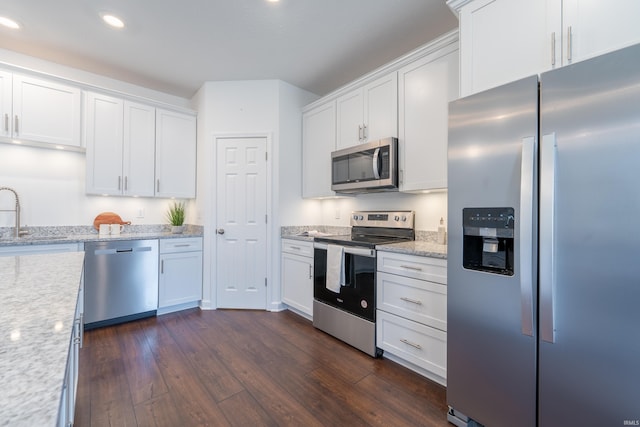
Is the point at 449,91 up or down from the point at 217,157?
up

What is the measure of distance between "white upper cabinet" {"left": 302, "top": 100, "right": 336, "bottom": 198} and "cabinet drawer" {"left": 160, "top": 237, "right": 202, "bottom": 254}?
4.67 feet

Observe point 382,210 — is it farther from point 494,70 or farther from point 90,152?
point 90,152

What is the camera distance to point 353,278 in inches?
98.0

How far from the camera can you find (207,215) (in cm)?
346

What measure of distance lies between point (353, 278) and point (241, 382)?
1.15m

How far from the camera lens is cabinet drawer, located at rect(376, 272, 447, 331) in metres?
Answer: 1.90

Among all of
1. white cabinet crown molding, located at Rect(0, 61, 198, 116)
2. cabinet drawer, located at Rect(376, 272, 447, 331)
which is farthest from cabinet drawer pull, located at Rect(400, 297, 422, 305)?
white cabinet crown molding, located at Rect(0, 61, 198, 116)

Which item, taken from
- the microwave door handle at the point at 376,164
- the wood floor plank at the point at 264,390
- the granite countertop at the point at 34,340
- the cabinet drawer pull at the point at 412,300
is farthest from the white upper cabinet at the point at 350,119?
the granite countertop at the point at 34,340

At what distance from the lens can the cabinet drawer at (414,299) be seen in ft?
6.24

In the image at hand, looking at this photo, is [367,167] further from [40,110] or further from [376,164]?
[40,110]

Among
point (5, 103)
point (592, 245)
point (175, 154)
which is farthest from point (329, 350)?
point (5, 103)

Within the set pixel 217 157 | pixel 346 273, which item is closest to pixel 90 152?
pixel 217 157

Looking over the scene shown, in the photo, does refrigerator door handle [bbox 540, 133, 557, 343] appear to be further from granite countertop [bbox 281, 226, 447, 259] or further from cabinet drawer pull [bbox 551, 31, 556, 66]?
granite countertop [bbox 281, 226, 447, 259]

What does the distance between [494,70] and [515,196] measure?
2.49 feet
